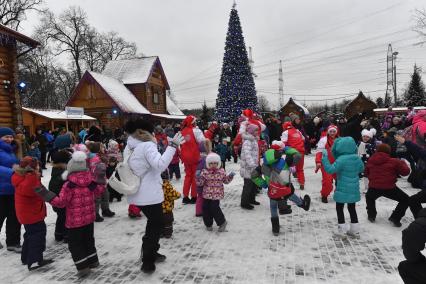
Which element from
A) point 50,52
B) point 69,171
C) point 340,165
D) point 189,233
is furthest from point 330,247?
point 50,52

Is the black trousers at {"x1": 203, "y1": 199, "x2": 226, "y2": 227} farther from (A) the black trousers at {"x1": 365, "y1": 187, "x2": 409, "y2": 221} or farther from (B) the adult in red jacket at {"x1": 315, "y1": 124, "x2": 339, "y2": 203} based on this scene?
(B) the adult in red jacket at {"x1": 315, "y1": 124, "x2": 339, "y2": 203}

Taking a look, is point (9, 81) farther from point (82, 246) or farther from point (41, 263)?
point (82, 246)

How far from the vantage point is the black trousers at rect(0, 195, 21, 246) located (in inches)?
198

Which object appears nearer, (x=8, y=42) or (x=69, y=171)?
(x=69, y=171)

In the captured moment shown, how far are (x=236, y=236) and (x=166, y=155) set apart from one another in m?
2.16

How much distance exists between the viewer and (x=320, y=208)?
702 centimetres

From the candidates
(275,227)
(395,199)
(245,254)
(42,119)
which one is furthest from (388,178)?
(42,119)

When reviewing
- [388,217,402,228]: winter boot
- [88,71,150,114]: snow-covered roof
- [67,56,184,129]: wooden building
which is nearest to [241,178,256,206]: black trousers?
[388,217,402,228]: winter boot

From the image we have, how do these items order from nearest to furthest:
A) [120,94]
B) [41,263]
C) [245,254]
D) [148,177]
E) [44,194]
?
[44,194] < [148,177] < [41,263] < [245,254] < [120,94]

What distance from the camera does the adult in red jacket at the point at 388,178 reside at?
18.6 feet

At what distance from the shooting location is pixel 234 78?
23219mm

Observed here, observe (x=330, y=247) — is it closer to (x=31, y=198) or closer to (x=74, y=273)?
(x=74, y=273)

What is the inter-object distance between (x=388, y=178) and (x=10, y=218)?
5.95 meters

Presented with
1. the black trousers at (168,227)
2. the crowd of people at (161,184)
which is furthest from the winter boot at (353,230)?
the black trousers at (168,227)
